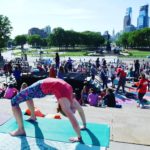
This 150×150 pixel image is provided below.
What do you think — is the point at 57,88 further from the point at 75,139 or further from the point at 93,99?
the point at 93,99

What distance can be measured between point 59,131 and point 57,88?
112 centimetres

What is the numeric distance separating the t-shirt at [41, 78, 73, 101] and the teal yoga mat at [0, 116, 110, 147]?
0.86 m

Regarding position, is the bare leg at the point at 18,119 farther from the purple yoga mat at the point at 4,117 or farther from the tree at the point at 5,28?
the tree at the point at 5,28

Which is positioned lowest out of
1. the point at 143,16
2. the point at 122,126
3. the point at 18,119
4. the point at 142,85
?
the point at 122,126

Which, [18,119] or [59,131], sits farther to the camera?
[59,131]

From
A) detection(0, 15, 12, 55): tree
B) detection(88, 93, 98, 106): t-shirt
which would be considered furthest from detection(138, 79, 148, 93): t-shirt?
detection(0, 15, 12, 55): tree

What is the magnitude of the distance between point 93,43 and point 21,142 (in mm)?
104336

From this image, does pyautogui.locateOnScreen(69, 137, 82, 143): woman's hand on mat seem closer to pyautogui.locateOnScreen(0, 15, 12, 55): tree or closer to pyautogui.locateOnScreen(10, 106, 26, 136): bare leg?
pyautogui.locateOnScreen(10, 106, 26, 136): bare leg

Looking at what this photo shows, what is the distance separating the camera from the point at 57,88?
446 cm

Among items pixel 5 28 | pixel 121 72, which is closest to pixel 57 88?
pixel 121 72

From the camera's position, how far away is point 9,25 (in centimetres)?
5859

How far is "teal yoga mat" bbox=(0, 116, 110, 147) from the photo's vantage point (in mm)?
4852

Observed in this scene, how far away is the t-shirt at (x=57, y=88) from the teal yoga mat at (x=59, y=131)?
2.81ft

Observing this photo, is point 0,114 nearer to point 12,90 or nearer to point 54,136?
point 54,136
